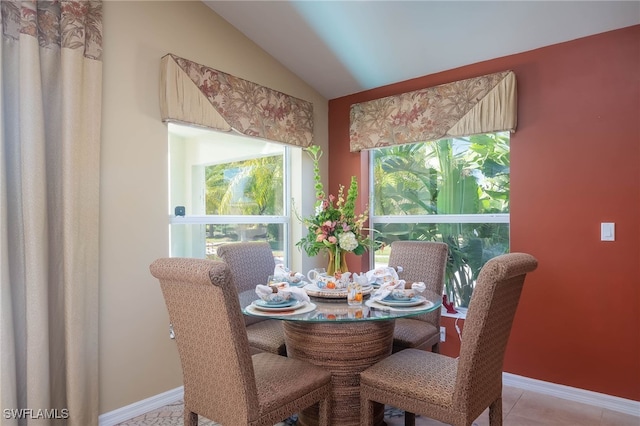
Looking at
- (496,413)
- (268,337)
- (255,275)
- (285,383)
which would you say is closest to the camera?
(285,383)

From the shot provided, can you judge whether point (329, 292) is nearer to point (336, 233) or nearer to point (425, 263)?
point (336, 233)

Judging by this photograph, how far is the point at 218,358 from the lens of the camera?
5.19ft

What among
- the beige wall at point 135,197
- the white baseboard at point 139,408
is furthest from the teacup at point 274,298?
the white baseboard at point 139,408

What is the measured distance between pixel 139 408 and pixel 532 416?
2.42 m

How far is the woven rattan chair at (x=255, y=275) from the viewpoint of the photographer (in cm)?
244

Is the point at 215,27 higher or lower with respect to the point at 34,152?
higher

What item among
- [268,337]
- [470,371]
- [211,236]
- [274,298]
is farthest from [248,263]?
[470,371]

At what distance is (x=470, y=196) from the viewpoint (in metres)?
3.27

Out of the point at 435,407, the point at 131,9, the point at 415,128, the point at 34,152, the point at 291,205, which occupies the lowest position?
the point at 435,407

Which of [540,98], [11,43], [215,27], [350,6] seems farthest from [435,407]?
[215,27]

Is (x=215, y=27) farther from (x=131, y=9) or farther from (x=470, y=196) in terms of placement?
(x=470, y=196)

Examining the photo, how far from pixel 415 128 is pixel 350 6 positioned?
1.08 m

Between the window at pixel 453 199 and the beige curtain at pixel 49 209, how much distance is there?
7.86 ft

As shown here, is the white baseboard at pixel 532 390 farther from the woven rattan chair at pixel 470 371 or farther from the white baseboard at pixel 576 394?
the woven rattan chair at pixel 470 371
